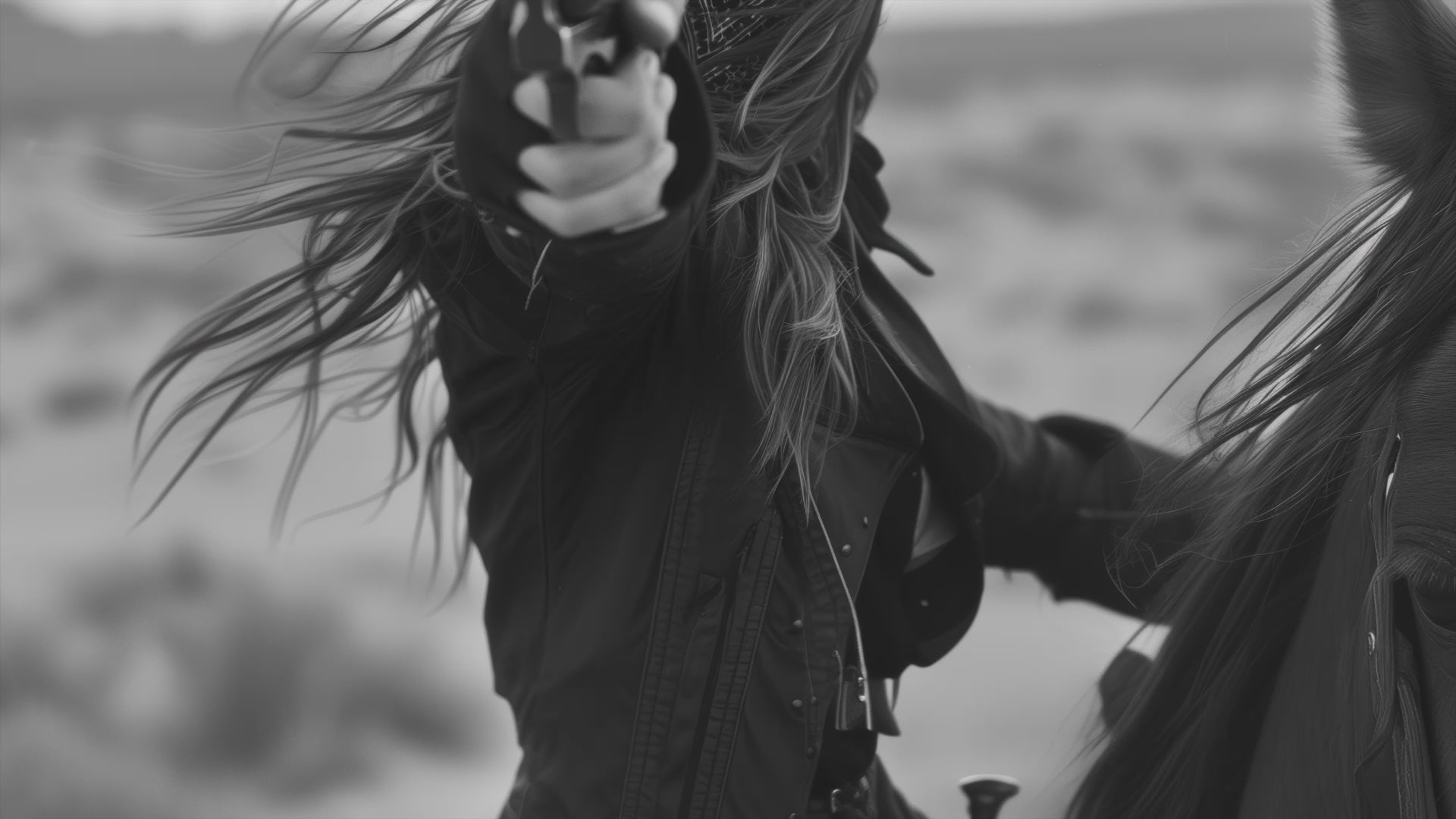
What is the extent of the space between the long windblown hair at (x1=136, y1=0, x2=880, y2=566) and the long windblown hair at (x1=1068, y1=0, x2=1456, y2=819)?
11.4 inches

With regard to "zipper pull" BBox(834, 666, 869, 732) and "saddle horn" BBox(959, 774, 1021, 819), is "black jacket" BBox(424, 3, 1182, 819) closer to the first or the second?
"zipper pull" BBox(834, 666, 869, 732)

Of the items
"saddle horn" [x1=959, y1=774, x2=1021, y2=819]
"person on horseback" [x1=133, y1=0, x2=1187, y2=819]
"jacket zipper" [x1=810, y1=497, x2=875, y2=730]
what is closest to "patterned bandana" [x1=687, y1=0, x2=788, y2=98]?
"person on horseback" [x1=133, y1=0, x2=1187, y2=819]

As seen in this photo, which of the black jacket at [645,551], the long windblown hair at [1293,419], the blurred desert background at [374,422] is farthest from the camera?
the blurred desert background at [374,422]

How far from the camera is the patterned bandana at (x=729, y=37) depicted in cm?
100

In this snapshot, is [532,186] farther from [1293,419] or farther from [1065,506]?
[1065,506]

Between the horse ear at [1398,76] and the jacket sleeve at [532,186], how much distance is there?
487 millimetres

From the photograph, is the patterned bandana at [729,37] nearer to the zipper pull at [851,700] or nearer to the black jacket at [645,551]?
the black jacket at [645,551]

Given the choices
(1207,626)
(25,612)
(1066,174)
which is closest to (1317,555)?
(1207,626)

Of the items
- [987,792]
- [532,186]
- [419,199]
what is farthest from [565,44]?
[987,792]

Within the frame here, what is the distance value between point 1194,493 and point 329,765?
2666mm

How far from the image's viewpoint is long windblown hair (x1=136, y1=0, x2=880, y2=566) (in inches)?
37.4

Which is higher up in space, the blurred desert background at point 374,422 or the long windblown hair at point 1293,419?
the blurred desert background at point 374,422

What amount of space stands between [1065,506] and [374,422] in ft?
12.4

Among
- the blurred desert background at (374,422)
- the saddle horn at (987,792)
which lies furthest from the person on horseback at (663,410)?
the saddle horn at (987,792)
